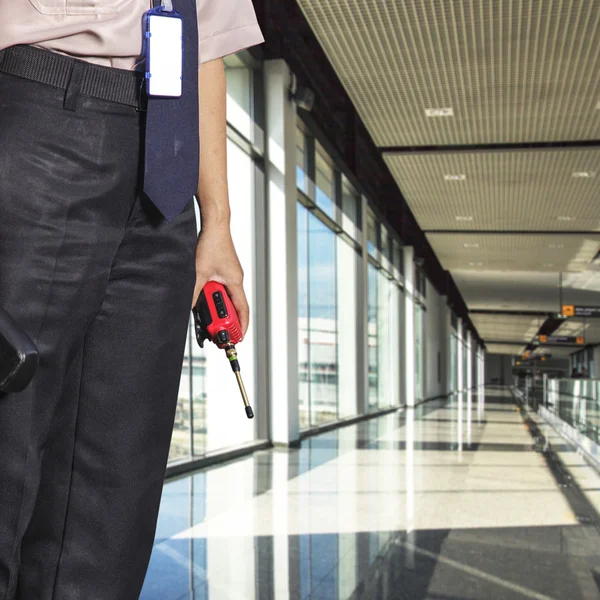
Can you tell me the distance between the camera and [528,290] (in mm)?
26953

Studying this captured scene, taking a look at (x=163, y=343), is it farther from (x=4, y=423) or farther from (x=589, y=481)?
(x=589, y=481)

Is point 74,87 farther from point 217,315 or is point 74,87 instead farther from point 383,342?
point 383,342

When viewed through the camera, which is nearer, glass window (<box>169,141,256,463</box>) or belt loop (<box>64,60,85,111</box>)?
belt loop (<box>64,60,85,111</box>)

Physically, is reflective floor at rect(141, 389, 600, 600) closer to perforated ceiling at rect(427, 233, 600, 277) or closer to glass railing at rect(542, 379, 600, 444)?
glass railing at rect(542, 379, 600, 444)

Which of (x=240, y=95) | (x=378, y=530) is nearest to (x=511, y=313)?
(x=240, y=95)

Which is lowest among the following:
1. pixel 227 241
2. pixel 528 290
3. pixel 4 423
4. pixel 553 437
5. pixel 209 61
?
pixel 553 437

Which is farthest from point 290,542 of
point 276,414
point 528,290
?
point 528,290

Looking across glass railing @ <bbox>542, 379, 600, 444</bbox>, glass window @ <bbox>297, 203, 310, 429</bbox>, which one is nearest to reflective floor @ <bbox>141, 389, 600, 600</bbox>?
glass railing @ <bbox>542, 379, 600, 444</bbox>

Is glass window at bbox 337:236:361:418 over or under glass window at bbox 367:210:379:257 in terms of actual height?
under

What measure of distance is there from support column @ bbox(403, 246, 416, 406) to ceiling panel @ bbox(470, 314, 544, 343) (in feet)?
58.8

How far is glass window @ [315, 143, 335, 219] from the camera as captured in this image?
974 cm

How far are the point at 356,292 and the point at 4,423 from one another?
11.4 meters

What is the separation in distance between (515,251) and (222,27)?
60.7 ft

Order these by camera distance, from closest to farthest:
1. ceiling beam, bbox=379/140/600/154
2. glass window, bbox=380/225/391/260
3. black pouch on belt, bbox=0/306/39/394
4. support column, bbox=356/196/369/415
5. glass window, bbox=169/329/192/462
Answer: black pouch on belt, bbox=0/306/39/394, glass window, bbox=169/329/192/462, ceiling beam, bbox=379/140/600/154, support column, bbox=356/196/369/415, glass window, bbox=380/225/391/260
